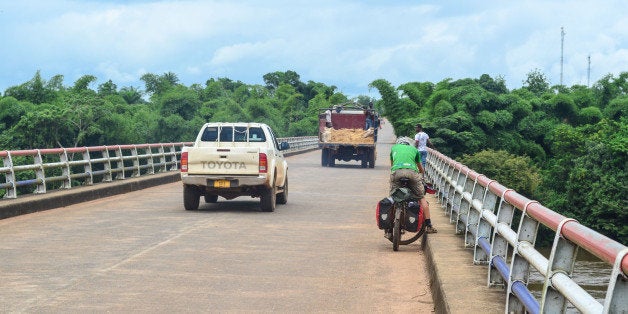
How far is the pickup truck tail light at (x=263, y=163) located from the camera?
1781 cm

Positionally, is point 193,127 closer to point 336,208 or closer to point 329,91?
point 336,208

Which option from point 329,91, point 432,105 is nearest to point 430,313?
point 432,105

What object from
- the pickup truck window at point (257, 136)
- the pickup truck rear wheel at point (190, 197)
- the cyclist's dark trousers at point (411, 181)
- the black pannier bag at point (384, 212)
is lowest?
the pickup truck rear wheel at point (190, 197)

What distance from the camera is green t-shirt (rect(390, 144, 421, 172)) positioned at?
42.0 feet

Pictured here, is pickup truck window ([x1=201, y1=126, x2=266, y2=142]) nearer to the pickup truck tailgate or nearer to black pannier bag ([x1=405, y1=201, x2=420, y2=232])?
the pickup truck tailgate

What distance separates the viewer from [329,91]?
172 metres

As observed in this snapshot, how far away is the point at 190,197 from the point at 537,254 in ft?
42.1

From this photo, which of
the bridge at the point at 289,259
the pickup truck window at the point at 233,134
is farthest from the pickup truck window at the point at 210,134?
the bridge at the point at 289,259

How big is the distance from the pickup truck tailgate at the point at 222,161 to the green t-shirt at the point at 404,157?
17.4 feet

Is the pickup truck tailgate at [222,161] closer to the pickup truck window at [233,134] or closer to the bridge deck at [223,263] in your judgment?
the bridge deck at [223,263]

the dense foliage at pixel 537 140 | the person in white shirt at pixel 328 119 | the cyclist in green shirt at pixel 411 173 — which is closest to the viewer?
the cyclist in green shirt at pixel 411 173

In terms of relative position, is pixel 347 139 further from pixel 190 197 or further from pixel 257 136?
pixel 190 197

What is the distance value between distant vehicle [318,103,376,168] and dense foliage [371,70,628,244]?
849 centimetres

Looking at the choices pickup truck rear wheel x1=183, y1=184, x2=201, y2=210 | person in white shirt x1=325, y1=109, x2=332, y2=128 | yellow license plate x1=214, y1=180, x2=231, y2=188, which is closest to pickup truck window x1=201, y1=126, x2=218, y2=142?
pickup truck rear wheel x1=183, y1=184, x2=201, y2=210
